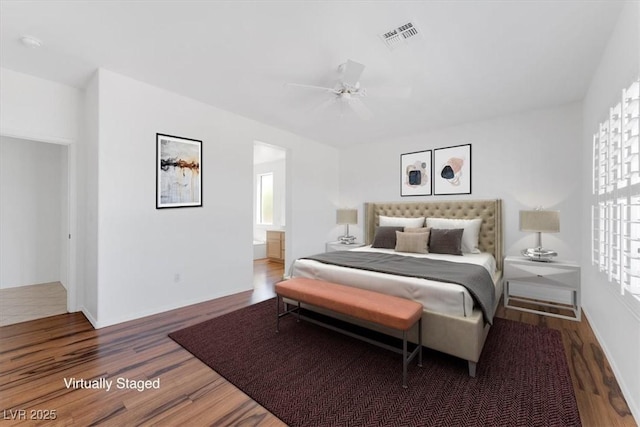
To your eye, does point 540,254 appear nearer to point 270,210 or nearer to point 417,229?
point 417,229

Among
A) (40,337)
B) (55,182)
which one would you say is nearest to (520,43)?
(40,337)

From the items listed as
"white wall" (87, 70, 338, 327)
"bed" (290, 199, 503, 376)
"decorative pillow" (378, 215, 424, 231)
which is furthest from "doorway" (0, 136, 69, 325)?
"decorative pillow" (378, 215, 424, 231)

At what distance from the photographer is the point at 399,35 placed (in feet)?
7.31

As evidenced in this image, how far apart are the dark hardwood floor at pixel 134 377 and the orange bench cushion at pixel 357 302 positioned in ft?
3.06

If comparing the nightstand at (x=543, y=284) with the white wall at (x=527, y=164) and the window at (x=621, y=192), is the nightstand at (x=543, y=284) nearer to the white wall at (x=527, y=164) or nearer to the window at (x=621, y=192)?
the white wall at (x=527, y=164)

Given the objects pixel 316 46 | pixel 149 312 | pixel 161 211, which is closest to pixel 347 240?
pixel 161 211

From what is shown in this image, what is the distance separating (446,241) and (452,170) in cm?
141

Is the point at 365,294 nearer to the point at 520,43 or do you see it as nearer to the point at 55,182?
the point at 520,43

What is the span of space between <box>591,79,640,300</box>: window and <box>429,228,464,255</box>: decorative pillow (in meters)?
1.36

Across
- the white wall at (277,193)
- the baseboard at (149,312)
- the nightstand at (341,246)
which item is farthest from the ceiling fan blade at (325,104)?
the white wall at (277,193)

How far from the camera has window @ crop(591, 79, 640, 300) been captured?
1730 millimetres

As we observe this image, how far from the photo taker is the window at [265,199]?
25.8 feet

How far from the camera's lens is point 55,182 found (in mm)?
4562

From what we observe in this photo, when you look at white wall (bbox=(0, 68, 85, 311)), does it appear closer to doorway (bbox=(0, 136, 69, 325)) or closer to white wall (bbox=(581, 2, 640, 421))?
doorway (bbox=(0, 136, 69, 325))
